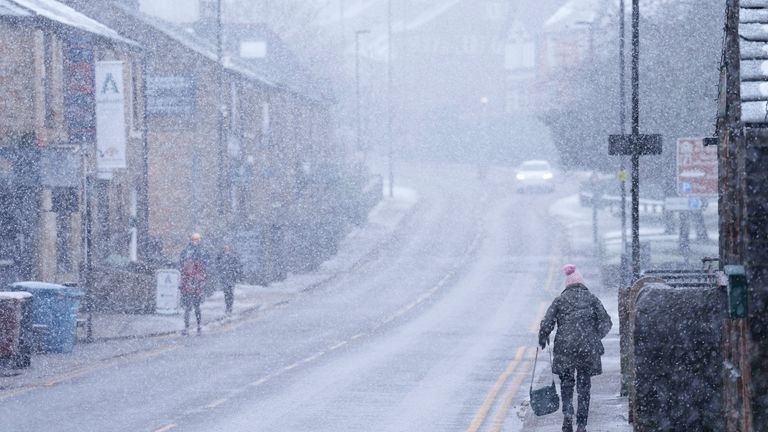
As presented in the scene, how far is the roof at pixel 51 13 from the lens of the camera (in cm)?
2980

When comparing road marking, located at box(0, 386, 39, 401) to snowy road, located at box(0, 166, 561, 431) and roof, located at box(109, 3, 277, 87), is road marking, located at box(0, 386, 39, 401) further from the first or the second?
roof, located at box(109, 3, 277, 87)

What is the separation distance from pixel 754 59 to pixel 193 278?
66.9ft

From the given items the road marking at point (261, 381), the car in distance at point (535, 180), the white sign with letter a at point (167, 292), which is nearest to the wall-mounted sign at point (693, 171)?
the road marking at point (261, 381)

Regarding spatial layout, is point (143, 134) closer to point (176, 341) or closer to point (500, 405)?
point (176, 341)

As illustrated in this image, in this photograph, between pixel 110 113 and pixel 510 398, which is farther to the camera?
pixel 110 113

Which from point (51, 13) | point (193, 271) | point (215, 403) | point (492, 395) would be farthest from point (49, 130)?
point (492, 395)

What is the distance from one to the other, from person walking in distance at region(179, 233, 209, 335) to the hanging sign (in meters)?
3.15

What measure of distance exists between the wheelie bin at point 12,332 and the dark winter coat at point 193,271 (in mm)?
6837

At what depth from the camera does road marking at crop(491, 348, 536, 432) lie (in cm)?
1598

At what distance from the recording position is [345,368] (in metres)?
21.8

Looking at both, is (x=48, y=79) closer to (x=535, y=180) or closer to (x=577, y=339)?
(x=577, y=339)

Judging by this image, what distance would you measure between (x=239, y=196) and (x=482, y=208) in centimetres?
1961

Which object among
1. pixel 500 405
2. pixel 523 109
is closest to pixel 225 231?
pixel 500 405

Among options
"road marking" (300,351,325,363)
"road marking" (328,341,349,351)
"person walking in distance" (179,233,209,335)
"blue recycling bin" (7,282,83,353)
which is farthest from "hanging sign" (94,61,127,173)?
"road marking" (300,351,325,363)
